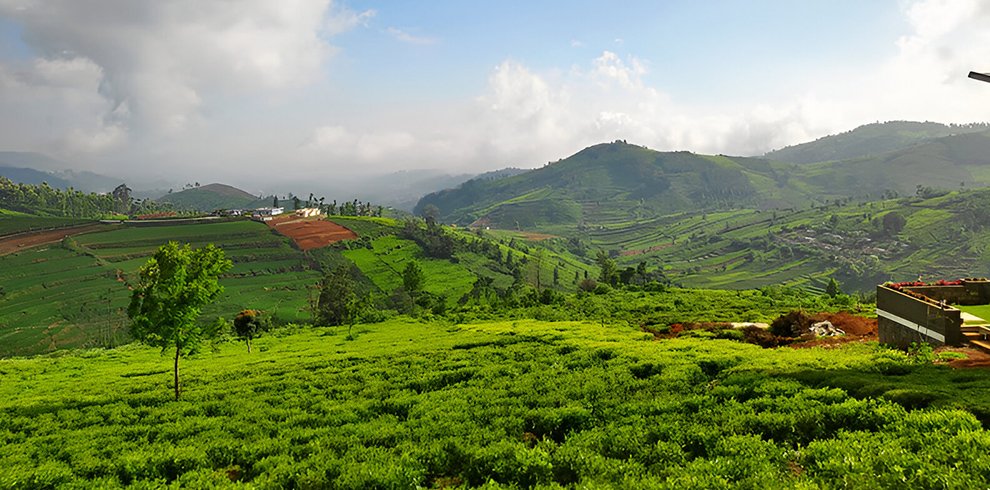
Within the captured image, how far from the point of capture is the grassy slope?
44.9ft

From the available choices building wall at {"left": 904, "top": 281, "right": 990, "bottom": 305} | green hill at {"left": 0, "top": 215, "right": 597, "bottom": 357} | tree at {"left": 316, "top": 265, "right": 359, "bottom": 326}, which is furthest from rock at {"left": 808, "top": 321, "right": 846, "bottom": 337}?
tree at {"left": 316, "top": 265, "right": 359, "bottom": 326}

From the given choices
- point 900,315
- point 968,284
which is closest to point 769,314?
point 968,284

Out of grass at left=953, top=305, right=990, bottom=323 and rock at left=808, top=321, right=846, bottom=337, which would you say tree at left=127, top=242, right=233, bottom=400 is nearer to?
rock at left=808, top=321, right=846, bottom=337

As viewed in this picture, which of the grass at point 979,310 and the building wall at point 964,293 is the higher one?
the building wall at point 964,293

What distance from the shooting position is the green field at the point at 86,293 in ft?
427

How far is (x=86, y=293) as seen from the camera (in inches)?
6132

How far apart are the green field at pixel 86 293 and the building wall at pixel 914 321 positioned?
150 metres

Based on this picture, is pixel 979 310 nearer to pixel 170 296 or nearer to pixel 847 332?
pixel 847 332

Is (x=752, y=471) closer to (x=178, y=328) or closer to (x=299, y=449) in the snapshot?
(x=299, y=449)

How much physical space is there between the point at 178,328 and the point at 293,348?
1352 inches

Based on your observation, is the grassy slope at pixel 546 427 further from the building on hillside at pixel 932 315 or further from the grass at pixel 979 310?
the grass at pixel 979 310

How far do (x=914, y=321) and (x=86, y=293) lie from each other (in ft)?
698

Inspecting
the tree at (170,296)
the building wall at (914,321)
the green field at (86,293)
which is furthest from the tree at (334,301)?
the building wall at (914,321)

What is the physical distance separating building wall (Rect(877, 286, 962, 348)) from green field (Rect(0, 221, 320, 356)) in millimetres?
149626
